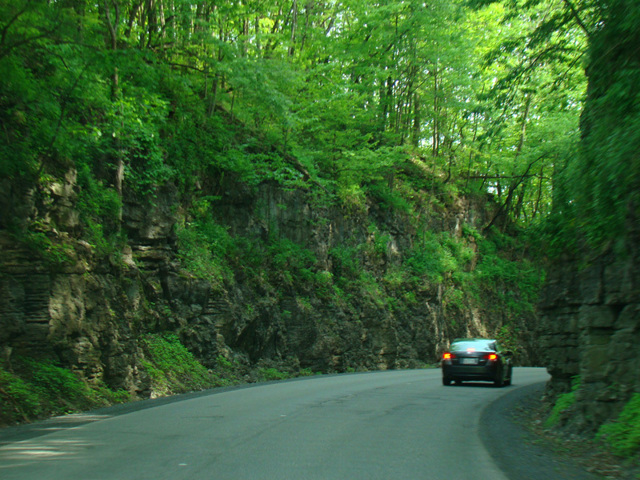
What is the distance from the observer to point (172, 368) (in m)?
17.3

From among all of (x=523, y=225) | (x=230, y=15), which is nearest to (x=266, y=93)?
(x=230, y=15)

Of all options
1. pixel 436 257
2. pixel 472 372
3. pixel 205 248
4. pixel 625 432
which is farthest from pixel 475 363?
pixel 436 257

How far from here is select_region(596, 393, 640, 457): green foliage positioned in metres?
6.91

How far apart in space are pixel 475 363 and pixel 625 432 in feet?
36.2

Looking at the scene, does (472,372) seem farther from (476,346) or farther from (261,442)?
(261,442)

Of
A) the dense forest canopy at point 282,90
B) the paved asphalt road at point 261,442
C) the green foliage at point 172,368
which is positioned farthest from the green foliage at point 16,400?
the green foliage at point 172,368

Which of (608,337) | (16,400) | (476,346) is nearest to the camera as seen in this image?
(608,337)

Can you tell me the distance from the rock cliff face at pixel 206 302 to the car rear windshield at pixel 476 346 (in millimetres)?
7549

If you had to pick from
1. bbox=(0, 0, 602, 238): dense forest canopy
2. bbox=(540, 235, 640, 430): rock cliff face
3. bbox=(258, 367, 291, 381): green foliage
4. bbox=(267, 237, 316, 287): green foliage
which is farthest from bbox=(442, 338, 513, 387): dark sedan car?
bbox=(267, 237, 316, 287): green foliage

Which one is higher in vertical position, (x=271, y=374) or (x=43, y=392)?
(x=43, y=392)

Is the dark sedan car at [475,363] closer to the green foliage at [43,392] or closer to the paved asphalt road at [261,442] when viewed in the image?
the paved asphalt road at [261,442]

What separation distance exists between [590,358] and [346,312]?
759 inches

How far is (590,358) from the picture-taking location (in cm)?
934

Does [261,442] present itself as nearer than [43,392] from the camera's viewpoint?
Yes
